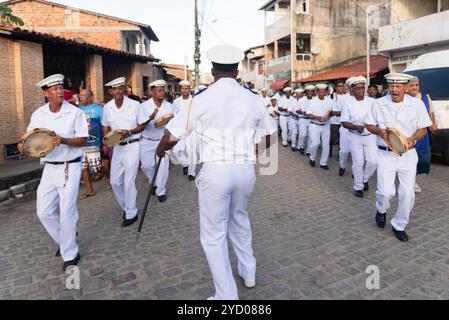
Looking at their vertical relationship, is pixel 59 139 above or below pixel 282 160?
above

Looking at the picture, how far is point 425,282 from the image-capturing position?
3.52 m

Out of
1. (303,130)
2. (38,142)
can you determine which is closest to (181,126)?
(38,142)

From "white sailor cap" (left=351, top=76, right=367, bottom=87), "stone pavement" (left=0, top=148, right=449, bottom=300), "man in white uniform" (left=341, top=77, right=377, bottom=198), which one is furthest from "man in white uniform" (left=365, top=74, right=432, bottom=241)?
"white sailor cap" (left=351, top=76, right=367, bottom=87)

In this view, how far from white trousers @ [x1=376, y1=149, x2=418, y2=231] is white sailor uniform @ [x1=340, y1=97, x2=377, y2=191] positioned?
79.4 inches

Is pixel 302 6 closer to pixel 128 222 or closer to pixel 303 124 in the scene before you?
pixel 303 124

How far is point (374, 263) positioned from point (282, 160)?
730 cm

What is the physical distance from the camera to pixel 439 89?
9273 mm

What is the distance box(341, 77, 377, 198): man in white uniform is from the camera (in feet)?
22.3

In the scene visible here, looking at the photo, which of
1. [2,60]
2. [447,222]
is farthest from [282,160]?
[2,60]

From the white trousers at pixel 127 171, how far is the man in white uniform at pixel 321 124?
5272 millimetres

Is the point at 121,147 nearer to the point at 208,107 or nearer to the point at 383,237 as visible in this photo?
the point at 208,107

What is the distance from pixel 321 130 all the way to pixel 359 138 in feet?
8.59

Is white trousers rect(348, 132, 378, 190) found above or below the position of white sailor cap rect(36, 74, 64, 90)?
below

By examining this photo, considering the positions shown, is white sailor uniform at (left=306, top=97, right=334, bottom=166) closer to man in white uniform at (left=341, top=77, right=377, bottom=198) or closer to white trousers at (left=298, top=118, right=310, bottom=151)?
white trousers at (left=298, top=118, right=310, bottom=151)
